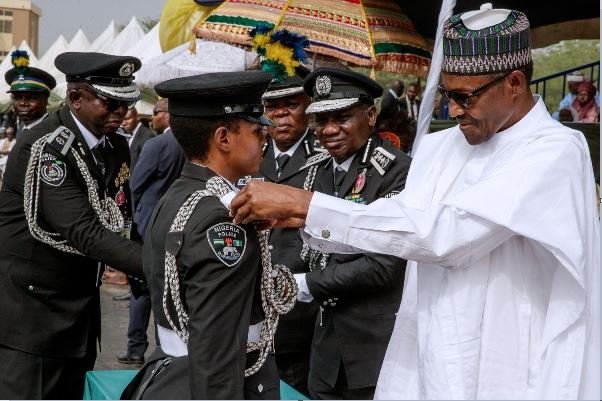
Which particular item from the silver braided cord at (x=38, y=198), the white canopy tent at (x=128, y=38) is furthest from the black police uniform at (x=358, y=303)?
the white canopy tent at (x=128, y=38)

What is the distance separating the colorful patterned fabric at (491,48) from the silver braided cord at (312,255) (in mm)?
1727

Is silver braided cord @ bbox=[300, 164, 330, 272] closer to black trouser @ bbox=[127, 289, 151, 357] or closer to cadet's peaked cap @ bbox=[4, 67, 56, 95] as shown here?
black trouser @ bbox=[127, 289, 151, 357]

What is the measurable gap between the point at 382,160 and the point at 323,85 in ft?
1.50

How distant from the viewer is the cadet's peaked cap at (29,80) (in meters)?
7.45

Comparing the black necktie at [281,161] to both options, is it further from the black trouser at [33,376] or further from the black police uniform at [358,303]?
the black trouser at [33,376]

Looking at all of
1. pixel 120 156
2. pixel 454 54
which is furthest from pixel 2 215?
pixel 454 54

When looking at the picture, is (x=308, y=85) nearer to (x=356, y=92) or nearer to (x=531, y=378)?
(x=356, y=92)

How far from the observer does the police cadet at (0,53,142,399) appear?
3996mm

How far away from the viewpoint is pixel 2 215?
4180mm

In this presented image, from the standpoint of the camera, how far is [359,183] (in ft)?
13.4

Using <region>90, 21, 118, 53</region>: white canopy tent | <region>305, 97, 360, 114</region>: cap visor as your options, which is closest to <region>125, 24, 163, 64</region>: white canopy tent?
<region>90, 21, 118, 53</region>: white canopy tent

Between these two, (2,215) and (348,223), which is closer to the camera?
(348,223)

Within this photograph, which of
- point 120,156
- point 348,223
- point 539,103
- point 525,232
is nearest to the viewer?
point 525,232

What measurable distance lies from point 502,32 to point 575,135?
0.37 meters
